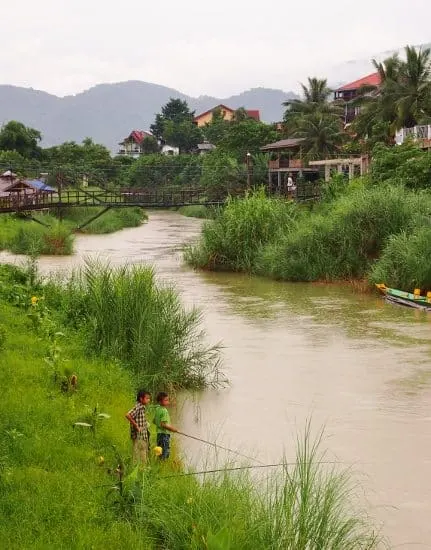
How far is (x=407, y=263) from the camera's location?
67.9ft

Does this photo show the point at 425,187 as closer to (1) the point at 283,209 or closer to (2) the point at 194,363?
(1) the point at 283,209

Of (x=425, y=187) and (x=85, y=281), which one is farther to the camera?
(x=425, y=187)

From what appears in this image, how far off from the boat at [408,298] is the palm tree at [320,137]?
25.2 meters

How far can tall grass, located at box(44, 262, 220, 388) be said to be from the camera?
35.9ft

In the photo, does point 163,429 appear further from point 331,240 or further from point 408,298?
point 331,240

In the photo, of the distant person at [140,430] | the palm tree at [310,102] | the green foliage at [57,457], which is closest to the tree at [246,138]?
the palm tree at [310,102]

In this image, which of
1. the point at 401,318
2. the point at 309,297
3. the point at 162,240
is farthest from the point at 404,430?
the point at 162,240

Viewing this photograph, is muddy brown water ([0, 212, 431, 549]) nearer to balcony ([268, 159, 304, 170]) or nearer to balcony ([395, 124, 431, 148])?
balcony ([395, 124, 431, 148])

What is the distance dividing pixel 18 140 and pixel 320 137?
27.9 m

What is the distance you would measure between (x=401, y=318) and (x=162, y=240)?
73.2 feet

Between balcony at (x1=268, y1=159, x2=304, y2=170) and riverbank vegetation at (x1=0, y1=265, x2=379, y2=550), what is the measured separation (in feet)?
122

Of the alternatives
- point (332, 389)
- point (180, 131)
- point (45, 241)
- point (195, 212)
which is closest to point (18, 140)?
point (195, 212)

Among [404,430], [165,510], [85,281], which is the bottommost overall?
[404,430]

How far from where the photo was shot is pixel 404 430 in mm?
10281
